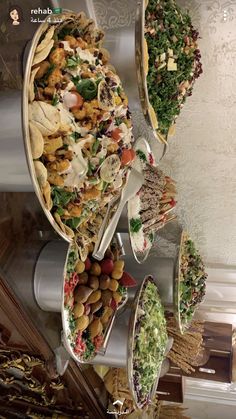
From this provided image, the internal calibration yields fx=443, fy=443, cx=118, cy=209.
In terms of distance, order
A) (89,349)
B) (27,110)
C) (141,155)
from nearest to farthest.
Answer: (27,110)
(89,349)
(141,155)

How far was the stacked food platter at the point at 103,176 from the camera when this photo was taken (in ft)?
3.19

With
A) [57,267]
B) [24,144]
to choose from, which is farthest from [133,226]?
[24,144]

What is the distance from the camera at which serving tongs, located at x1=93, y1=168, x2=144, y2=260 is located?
1.42 metres

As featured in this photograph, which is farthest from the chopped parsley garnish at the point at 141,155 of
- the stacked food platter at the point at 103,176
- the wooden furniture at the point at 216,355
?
the wooden furniture at the point at 216,355

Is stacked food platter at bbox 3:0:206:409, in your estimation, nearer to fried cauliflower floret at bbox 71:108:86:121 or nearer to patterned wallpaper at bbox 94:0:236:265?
fried cauliflower floret at bbox 71:108:86:121

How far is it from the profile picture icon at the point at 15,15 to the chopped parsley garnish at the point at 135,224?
0.78m

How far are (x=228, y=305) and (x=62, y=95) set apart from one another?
1702mm

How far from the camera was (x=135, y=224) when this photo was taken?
1673 mm

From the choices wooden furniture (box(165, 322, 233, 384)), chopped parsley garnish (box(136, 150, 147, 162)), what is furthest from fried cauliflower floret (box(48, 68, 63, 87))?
wooden furniture (box(165, 322, 233, 384))

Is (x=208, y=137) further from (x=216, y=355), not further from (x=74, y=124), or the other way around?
(x=216, y=355)

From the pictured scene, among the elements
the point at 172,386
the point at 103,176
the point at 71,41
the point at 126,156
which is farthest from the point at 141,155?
the point at 172,386

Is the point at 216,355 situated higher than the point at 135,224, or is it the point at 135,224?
the point at 135,224

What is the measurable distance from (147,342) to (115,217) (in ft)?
2.31

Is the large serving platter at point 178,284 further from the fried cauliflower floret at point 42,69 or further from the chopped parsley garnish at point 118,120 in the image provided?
the fried cauliflower floret at point 42,69
